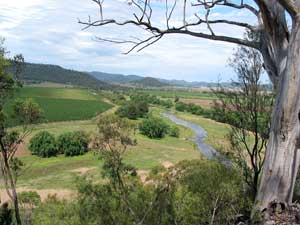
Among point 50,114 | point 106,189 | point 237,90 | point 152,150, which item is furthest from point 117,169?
point 50,114

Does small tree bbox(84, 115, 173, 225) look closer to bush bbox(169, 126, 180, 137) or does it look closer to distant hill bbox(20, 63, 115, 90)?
bush bbox(169, 126, 180, 137)

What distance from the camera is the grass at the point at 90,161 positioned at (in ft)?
98.7

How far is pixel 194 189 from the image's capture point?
9.11 m

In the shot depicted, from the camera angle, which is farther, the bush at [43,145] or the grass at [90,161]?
the bush at [43,145]

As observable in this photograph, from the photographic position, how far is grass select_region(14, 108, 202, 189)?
98.7ft

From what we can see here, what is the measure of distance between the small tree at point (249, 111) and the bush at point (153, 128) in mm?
36563

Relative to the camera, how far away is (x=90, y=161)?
3684cm

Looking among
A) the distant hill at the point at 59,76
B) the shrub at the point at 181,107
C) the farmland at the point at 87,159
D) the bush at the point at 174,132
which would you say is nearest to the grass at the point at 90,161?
the farmland at the point at 87,159

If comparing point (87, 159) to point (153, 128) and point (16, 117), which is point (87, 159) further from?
point (16, 117)

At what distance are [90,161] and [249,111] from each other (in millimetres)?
28960

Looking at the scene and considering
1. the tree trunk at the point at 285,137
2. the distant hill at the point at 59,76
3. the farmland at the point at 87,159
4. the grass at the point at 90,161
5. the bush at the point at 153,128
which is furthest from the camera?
the distant hill at the point at 59,76

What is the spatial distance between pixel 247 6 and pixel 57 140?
1425 inches

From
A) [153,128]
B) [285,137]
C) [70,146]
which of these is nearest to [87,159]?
[70,146]

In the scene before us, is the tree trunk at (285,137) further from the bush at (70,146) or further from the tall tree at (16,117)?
the bush at (70,146)
